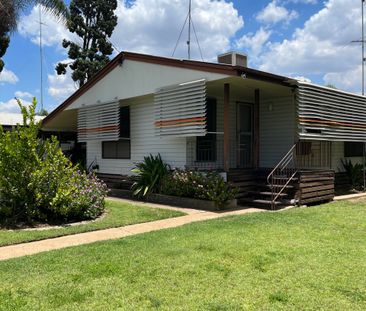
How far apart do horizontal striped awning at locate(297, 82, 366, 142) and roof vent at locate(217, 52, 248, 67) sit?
7.19 feet

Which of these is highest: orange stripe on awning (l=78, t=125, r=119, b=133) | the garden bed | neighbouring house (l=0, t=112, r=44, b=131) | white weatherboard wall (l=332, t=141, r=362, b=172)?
neighbouring house (l=0, t=112, r=44, b=131)

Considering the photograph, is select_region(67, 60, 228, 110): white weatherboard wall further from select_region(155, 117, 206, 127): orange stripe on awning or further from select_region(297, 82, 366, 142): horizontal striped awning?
select_region(297, 82, 366, 142): horizontal striped awning

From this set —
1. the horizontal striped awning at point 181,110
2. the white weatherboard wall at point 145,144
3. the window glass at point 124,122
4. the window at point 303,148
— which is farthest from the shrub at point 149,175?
the window at point 303,148

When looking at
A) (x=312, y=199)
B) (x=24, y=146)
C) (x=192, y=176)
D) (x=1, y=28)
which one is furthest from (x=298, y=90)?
(x=1, y=28)

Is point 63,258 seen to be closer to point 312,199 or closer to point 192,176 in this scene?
point 192,176

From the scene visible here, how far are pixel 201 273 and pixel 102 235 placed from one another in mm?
2964

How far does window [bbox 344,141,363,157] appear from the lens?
15.9 meters

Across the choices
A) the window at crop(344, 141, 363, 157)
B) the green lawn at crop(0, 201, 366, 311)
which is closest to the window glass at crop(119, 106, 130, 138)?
the green lawn at crop(0, 201, 366, 311)

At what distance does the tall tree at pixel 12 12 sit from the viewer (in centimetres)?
1518

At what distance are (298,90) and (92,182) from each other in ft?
19.8

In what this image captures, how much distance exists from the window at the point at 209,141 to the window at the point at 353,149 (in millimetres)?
5925

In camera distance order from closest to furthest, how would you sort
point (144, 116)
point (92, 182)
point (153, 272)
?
point (153, 272), point (92, 182), point (144, 116)

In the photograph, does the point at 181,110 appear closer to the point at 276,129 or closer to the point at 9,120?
the point at 276,129

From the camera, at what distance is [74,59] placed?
35.3 m
